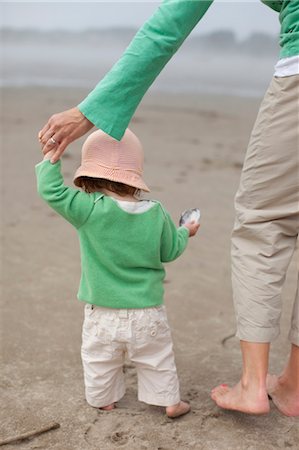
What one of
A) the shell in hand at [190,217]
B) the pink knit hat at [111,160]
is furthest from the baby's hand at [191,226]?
the pink knit hat at [111,160]

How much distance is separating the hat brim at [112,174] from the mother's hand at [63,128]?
154mm

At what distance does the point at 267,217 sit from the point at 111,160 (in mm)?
508

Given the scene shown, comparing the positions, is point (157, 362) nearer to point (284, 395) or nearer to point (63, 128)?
point (284, 395)

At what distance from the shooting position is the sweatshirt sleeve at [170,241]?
7.84 feet

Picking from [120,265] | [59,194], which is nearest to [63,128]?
[59,194]

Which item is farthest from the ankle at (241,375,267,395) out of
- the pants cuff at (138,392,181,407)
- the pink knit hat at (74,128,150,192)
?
the pink knit hat at (74,128,150,192)

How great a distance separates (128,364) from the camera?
2.84 m

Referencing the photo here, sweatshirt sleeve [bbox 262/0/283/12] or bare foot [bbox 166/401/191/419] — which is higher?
sweatshirt sleeve [bbox 262/0/283/12]

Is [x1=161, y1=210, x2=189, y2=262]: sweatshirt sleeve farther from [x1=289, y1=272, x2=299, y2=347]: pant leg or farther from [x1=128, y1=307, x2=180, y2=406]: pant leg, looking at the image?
[x1=289, y1=272, x2=299, y2=347]: pant leg

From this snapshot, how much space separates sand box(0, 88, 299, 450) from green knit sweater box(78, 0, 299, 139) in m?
0.92

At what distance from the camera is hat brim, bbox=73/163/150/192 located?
2.30 meters

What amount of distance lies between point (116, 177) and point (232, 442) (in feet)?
2.87

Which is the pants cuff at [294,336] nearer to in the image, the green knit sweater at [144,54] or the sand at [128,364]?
the sand at [128,364]

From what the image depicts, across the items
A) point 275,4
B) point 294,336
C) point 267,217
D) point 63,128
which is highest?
point 275,4
